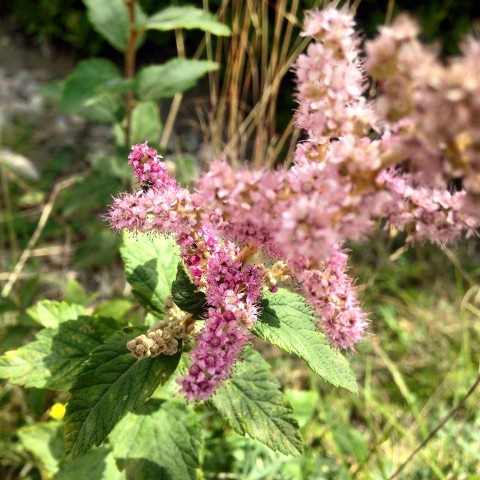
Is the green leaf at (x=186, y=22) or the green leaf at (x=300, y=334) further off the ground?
the green leaf at (x=186, y=22)

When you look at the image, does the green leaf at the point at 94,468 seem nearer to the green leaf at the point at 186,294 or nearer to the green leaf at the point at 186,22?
the green leaf at the point at 186,294

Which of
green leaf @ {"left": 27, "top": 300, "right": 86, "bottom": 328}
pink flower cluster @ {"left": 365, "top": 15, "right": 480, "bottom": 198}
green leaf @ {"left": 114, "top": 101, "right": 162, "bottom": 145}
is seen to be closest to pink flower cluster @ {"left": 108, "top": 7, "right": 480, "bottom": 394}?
pink flower cluster @ {"left": 365, "top": 15, "right": 480, "bottom": 198}

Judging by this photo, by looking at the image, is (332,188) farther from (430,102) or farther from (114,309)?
(114,309)

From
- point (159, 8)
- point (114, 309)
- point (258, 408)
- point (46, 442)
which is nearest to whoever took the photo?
point (258, 408)

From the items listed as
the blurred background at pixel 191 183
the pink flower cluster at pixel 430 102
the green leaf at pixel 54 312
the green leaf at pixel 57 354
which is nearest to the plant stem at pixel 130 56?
the blurred background at pixel 191 183

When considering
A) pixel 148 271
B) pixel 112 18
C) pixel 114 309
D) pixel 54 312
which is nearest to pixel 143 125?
pixel 112 18

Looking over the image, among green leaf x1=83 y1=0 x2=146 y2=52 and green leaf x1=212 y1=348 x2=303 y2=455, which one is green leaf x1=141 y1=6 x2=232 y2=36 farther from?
green leaf x1=212 y1=348 x2=303 y2=455

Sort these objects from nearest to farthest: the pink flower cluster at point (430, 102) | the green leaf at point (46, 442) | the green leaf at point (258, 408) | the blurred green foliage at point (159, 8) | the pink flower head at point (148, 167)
Answer: the pink flower cluster at point (430, 102), the pink flower head at point (148, 167), the green leaf at point (258, 408), the green leaf at point (46, 442), the blurred green foliage at point (159, 8)
